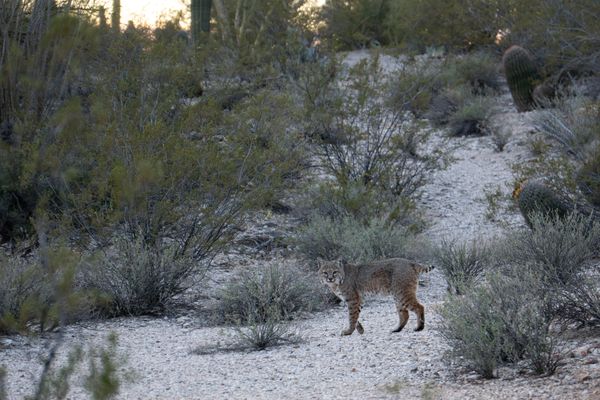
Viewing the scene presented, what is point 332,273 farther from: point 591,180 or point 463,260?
point 591,180

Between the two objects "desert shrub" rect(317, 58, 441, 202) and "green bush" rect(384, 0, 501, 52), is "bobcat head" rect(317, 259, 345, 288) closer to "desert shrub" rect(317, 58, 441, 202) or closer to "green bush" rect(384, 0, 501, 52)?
"desert shrub" rect(317, 58, 441, 202)

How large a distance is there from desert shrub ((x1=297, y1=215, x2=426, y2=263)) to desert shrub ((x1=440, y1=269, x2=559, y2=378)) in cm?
388

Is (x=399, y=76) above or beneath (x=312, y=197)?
above

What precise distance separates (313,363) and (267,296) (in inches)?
81.9

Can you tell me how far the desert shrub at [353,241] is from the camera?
1095 centimetres

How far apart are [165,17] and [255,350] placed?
49.4 ft

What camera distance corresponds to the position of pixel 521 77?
2052 centimetres

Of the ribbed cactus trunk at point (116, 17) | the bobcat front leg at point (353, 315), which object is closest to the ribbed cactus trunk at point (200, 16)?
the ribbed cactus trunk at point (116, 17)

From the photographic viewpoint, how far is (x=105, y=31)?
1408cm

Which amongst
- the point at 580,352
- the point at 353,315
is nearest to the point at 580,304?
the point at 580,352

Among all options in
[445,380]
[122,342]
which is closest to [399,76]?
[122,342]

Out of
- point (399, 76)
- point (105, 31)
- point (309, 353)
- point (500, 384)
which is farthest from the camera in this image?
point (399, 76)

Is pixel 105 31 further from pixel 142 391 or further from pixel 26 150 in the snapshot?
pixel 142 391

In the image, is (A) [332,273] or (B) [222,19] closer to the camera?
(A) [332,273]
